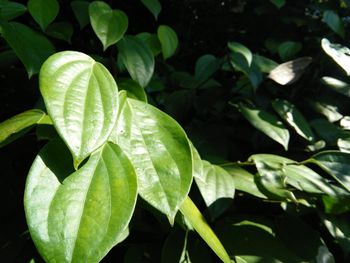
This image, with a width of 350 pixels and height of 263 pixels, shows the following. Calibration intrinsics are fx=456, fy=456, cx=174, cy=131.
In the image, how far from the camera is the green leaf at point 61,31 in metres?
1.00

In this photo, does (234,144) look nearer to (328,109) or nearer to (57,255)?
(328,109)

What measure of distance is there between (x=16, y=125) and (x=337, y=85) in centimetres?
78

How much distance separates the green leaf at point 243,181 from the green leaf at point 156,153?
0.89 ft

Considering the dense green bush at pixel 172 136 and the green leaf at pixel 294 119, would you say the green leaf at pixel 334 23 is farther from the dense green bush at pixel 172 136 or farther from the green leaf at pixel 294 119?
the green leaf at pixel 294 119

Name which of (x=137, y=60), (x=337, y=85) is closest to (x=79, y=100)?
(x=137, y=60)

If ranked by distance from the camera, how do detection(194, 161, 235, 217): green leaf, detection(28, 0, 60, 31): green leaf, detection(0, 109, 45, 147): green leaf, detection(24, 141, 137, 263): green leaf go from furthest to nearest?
detection(28, 0, 60, 31): green leaf → detection(194, 161, 235, 217): green leaf → detection(0, 109, 45, 147): green leaf → detection(24, 141, 137, 263): green leaf

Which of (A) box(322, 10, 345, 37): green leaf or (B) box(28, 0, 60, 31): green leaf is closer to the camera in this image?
(B) box(28, 0, 60, 31): green leaf

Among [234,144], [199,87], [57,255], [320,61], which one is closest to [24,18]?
[199,87]

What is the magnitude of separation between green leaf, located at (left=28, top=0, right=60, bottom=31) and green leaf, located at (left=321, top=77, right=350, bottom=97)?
647 mm

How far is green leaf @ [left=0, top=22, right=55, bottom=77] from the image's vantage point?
80 centimetres

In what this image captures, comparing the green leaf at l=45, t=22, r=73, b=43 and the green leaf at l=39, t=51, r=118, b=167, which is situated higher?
the green leaf at l=39, t=51, r=118, b=167

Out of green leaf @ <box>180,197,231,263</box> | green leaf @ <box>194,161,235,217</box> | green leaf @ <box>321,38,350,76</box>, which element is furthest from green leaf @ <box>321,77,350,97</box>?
green leaf @ <box>180,197,231,263</box>

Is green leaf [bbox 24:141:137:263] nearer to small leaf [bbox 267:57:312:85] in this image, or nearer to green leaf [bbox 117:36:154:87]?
green leaf [bbox 117:36:154:87]

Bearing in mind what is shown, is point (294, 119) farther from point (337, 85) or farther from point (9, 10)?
point (9, 10)
